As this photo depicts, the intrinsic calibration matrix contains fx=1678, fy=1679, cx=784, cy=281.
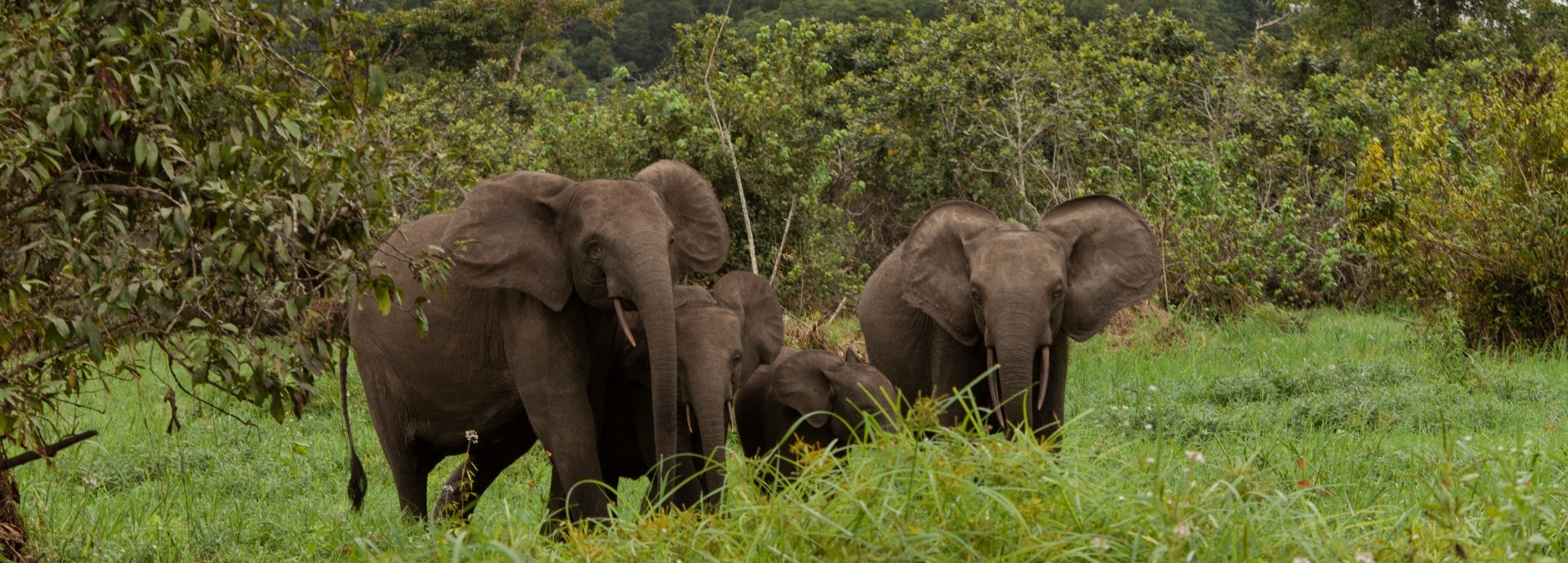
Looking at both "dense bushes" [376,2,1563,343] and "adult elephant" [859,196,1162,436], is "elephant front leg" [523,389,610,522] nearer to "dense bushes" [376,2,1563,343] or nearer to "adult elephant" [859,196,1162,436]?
"adult elephant" [859,196,1162,436]

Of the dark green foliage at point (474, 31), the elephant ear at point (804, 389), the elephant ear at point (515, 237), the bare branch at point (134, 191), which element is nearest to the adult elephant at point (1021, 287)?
the elephant ear at point (804, 389)

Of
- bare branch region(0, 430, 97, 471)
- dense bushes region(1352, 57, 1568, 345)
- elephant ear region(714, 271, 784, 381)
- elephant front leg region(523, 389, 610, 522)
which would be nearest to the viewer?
bare branch region(0, 430, 97, 471)

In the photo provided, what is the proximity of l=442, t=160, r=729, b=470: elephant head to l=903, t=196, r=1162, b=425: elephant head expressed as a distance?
1078mm

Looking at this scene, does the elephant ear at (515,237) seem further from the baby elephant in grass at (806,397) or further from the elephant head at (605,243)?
the baby elephant in grass at (806,397)

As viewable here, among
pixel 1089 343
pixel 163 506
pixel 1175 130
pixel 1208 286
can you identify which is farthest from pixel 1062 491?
pixel 1175 130

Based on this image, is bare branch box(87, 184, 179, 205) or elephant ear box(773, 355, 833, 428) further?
elephant ear box(773, 355, 833, 428)

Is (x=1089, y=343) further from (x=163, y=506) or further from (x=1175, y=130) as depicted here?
(x=163, y=506)

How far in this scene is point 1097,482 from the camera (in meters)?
4.69

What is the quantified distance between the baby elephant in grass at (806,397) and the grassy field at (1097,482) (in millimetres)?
922

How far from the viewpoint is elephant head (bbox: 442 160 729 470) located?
617cm

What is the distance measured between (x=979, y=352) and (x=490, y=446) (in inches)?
89.5

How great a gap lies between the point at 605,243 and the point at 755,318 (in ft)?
3.19

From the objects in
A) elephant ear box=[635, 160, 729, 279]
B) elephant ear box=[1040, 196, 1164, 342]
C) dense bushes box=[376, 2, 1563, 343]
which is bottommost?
dense bushes box=[376, 2, 1563, 343]

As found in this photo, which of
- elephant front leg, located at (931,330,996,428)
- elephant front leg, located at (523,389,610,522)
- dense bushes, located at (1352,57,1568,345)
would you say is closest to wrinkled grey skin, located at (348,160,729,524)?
elephant front leg, located at (523,389,610,522)
